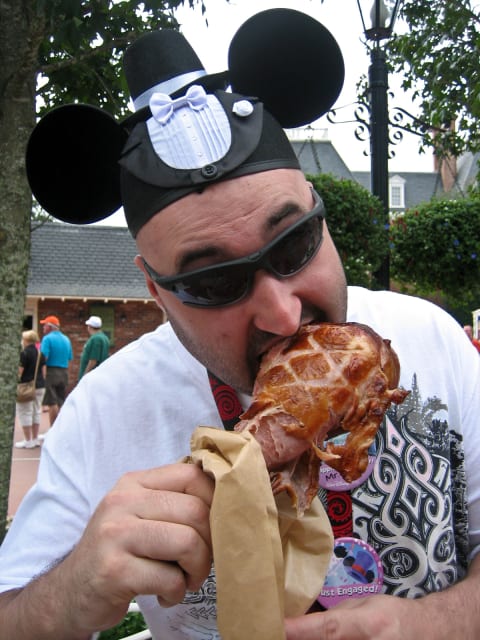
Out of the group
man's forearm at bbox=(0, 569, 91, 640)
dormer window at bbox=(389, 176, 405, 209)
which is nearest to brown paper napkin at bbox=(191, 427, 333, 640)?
man's forearm at bbox=(0, 569, 91, 640)

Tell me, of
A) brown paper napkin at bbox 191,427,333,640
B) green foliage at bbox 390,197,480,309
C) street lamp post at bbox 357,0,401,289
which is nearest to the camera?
brown paper napkin at bbox 191,427,333,640

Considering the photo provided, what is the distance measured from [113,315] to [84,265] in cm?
287

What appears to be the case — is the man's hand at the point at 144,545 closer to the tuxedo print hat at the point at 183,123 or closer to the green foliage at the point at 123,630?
the tuxedo print hat at the point at 183,123

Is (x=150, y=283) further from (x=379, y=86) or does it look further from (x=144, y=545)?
(x=379, y=86)

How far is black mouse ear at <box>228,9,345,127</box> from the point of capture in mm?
1985

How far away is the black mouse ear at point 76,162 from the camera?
6.53 ft

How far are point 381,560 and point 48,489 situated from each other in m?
1.06

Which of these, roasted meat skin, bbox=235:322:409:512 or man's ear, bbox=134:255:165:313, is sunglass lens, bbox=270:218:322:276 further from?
man's ear, bbox=134:255:165:313

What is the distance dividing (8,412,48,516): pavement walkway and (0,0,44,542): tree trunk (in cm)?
402

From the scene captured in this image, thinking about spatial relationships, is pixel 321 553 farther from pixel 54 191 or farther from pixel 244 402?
pixel 54 191

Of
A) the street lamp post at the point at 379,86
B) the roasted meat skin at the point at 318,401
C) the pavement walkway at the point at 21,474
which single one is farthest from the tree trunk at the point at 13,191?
the pavement walkway at the point at 21,474

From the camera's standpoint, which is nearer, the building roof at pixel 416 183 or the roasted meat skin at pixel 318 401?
the roasted meat skin at pixel 318 401

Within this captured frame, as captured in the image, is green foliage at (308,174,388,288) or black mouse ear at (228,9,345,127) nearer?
black mouse ear at (228,9,345,127)

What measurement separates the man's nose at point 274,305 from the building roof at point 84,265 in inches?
797
